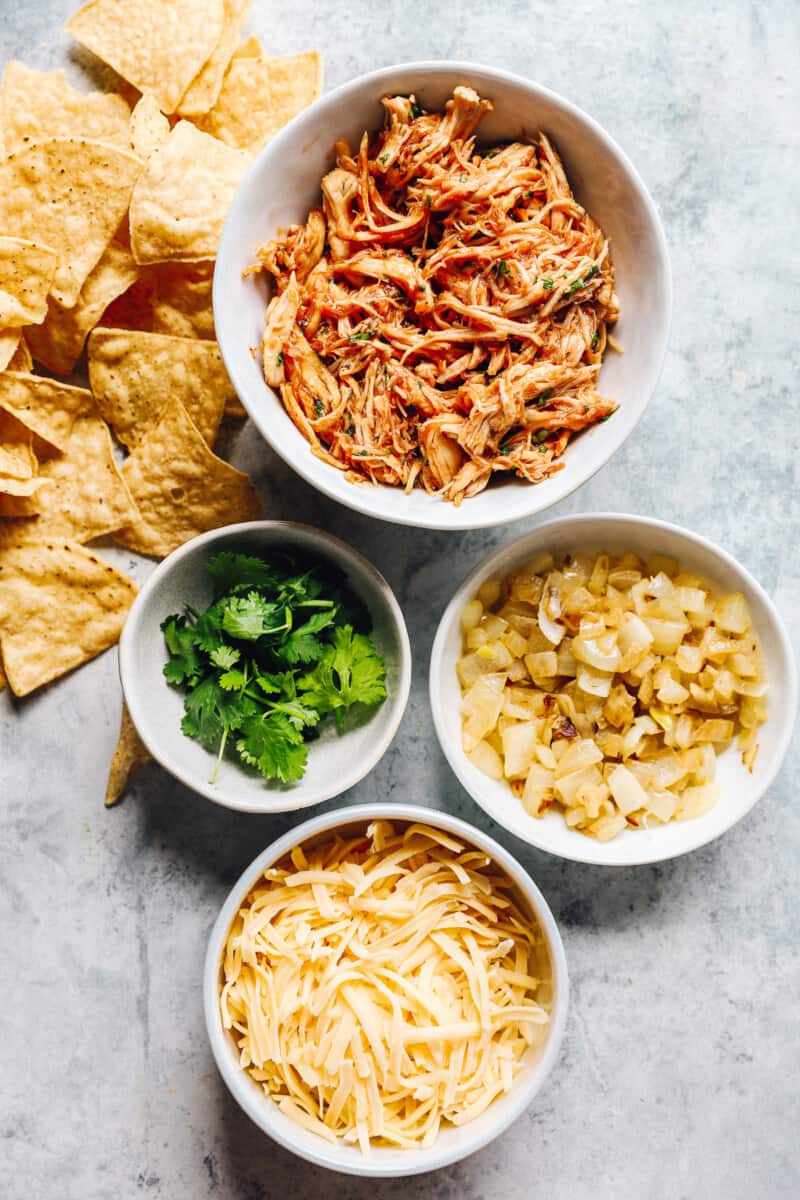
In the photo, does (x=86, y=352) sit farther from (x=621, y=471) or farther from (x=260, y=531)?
(x=621, y=471)

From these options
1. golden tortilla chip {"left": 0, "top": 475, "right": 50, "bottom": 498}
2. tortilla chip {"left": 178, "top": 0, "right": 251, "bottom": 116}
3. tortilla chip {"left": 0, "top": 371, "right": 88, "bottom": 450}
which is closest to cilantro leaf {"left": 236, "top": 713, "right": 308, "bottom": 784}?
golden tortilla chip {"left": 0, "top": 475, "right": 50, "bottom": 498}

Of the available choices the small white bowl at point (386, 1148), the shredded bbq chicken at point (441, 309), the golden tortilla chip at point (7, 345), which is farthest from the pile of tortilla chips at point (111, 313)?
the small white bowl at point (386, 1148)

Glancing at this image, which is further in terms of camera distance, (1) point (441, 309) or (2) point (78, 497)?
(2) point (78, 497)

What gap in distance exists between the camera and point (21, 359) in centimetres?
229

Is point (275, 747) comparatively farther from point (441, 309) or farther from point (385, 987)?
point (441, 309)

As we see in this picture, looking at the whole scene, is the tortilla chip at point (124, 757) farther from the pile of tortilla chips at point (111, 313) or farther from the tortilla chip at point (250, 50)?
the tortilla chip at point (250, 50)

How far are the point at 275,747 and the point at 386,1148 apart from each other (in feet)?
2.67

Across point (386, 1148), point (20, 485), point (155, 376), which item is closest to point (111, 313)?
point (155, 376)

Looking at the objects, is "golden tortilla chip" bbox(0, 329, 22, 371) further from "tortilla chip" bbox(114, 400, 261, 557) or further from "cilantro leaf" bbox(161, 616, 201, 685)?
"cilantro leaf" bbox(161, 616, 201, 685)

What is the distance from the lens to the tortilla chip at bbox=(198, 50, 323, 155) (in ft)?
7.39

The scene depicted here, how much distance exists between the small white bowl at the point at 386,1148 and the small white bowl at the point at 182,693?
103mm

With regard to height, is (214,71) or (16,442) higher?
(214,71)

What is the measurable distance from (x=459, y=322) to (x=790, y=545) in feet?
3.22

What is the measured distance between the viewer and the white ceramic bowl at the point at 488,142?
1926 mm
